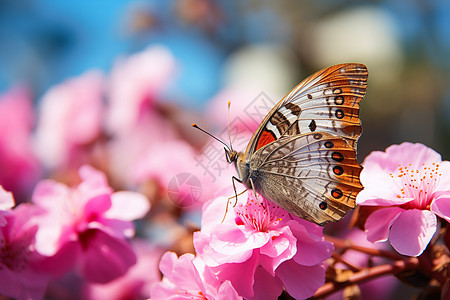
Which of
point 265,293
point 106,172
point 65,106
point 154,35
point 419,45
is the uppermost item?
point 154,35

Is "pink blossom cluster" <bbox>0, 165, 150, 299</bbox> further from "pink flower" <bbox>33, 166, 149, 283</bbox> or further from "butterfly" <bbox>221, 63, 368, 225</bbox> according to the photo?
"butterfly" <bbox>221, 63, 368, 225</bbox>

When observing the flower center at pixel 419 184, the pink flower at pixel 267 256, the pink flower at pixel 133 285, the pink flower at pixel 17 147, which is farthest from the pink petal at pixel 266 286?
the pink flower at pixel 17 147

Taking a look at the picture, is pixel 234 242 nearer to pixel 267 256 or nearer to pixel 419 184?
pixel 267 256

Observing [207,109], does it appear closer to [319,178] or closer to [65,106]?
[65,106]

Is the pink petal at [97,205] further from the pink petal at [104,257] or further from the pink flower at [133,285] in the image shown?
the pink flower at [133,285]

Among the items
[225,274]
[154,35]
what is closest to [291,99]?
[225,274]

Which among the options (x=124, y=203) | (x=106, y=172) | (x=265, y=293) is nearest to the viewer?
(x=265, y=293)
